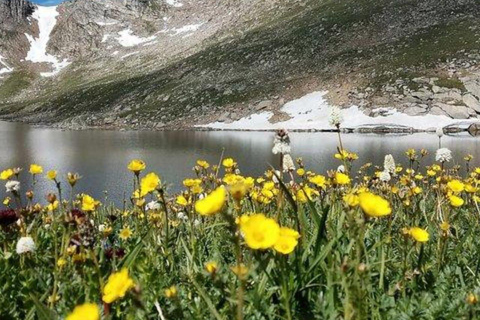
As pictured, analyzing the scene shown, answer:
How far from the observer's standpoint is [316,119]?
68.0 m

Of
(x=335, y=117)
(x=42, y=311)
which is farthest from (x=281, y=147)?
(x=42, y=311)

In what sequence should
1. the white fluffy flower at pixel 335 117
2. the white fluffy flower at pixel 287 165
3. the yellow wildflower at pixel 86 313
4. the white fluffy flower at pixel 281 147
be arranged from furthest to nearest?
1. the white fluffy flower at pixel 287 165
2. the white fluffy flower at pixel 335 117
3. the white fluffy flower at pixel 281 147
4. the yellow wildflower at pixel 86 313

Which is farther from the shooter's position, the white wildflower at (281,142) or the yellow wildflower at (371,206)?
the white wildflower at (281,142)

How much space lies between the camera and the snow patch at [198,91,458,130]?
6078 cm

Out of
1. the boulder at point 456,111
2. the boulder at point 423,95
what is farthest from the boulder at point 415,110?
the boulder at point 456,111

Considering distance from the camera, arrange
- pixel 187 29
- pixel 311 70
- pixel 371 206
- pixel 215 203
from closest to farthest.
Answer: pixel 215 203 → pixel 371 206 → pixel 311 70 → pixel 187 29

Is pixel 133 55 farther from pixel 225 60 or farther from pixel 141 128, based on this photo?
pixel 141 128

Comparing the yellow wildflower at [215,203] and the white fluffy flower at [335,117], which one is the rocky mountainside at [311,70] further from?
the yellow wildflower at [215,203]

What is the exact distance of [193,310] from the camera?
2180mm

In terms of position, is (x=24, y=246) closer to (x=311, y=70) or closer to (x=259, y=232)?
(x=259, y=232)

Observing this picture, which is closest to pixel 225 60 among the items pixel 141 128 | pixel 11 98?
pixel 141 128

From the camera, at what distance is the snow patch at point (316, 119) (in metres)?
60.8

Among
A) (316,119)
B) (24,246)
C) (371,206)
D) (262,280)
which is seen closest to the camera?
(371,206)

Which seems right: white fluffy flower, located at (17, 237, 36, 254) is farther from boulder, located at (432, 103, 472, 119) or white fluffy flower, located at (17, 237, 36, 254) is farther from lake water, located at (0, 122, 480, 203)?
boulder, located at (432, 103, 472, 119)
